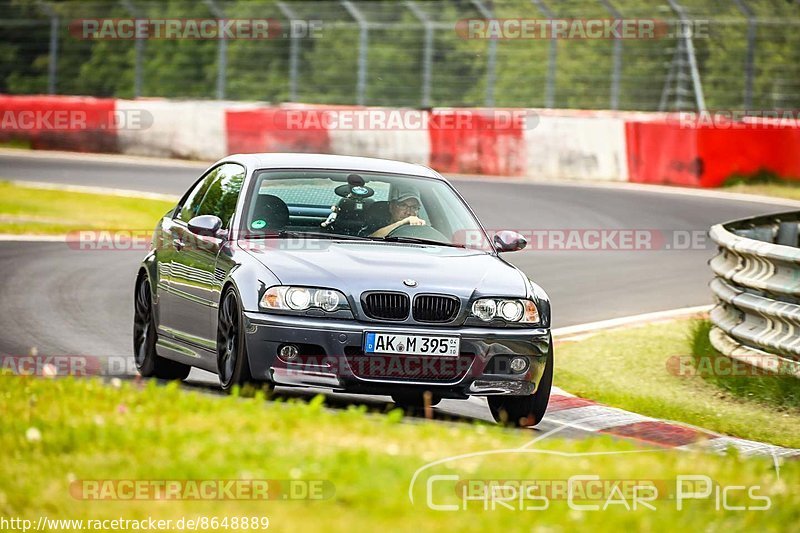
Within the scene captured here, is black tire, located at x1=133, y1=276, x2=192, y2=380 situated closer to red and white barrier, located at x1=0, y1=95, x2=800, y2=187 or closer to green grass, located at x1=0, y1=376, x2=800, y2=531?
green grass, located at x1=0, y1=376, x2=800, y2=531

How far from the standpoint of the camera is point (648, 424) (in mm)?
9820

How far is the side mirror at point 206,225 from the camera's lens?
31.4ft

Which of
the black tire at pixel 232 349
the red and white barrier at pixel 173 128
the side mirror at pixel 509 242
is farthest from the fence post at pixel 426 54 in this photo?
the black tire at pixel 232 349

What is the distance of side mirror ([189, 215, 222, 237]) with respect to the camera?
957 centimetres

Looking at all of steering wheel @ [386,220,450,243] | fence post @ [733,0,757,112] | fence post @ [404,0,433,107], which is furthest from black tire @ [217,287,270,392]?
fence post @ [404,0,433,107]

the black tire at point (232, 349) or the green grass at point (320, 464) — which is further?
the black tire at point (232, 349)

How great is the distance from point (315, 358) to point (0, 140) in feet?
82.4

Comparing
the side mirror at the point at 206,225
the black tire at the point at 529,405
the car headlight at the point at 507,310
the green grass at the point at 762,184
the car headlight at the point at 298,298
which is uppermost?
the side mirror at the point at 206,225

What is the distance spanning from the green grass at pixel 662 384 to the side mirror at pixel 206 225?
299cm

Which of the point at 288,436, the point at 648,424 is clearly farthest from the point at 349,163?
the point at 288,436

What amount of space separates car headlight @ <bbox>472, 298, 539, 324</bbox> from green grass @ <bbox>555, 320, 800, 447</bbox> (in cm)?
173

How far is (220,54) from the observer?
102 feet

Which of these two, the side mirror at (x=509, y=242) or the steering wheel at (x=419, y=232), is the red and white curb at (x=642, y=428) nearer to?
the side mirror at (x=509, y=242)

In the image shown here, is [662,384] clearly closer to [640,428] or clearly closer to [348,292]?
[640,428]
